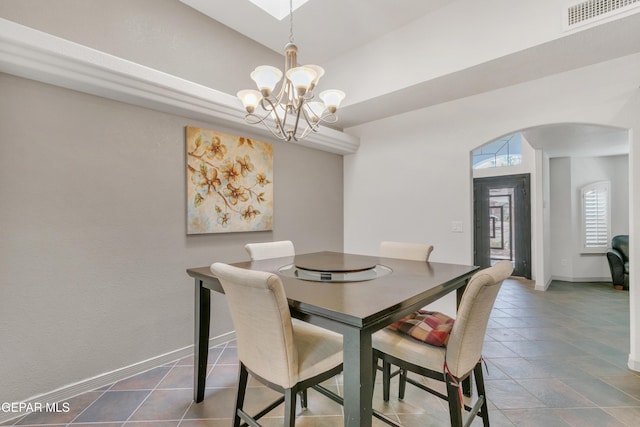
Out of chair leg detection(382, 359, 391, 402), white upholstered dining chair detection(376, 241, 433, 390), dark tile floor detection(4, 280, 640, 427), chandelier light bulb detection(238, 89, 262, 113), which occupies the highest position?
chandelier light bulb detection(238, 89, 262, 113)

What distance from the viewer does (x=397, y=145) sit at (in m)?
3.64

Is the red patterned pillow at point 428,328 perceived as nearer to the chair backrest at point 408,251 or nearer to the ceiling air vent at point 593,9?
the chair backrest at point 408,251

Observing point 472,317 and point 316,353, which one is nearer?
point 472,317

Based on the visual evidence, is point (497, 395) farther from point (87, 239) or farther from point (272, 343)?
point (87, 239)

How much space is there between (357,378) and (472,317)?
1.94ft

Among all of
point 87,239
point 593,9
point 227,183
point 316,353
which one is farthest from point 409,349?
point 593,9

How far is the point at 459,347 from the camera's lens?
1270 mm

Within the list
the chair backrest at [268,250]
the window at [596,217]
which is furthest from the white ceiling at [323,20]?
the window at [596,217]

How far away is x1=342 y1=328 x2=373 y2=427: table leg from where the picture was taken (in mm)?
1013

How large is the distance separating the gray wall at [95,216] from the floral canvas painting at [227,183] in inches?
4.1

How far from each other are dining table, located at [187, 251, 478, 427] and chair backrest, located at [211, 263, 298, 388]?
3.5 inches

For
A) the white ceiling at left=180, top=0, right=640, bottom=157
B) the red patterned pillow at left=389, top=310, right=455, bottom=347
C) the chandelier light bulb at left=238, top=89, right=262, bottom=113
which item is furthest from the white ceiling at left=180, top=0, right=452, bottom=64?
the red patterned pillow at left=389, top=310, right=455, bottom=347

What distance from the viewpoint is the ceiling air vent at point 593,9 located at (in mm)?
1837

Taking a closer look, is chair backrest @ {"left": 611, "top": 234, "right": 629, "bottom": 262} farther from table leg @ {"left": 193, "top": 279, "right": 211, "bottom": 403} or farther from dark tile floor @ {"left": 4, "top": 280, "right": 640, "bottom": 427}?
table leg @ {"left": 193, "top": 279, "right": 211, "bottom": 403}
